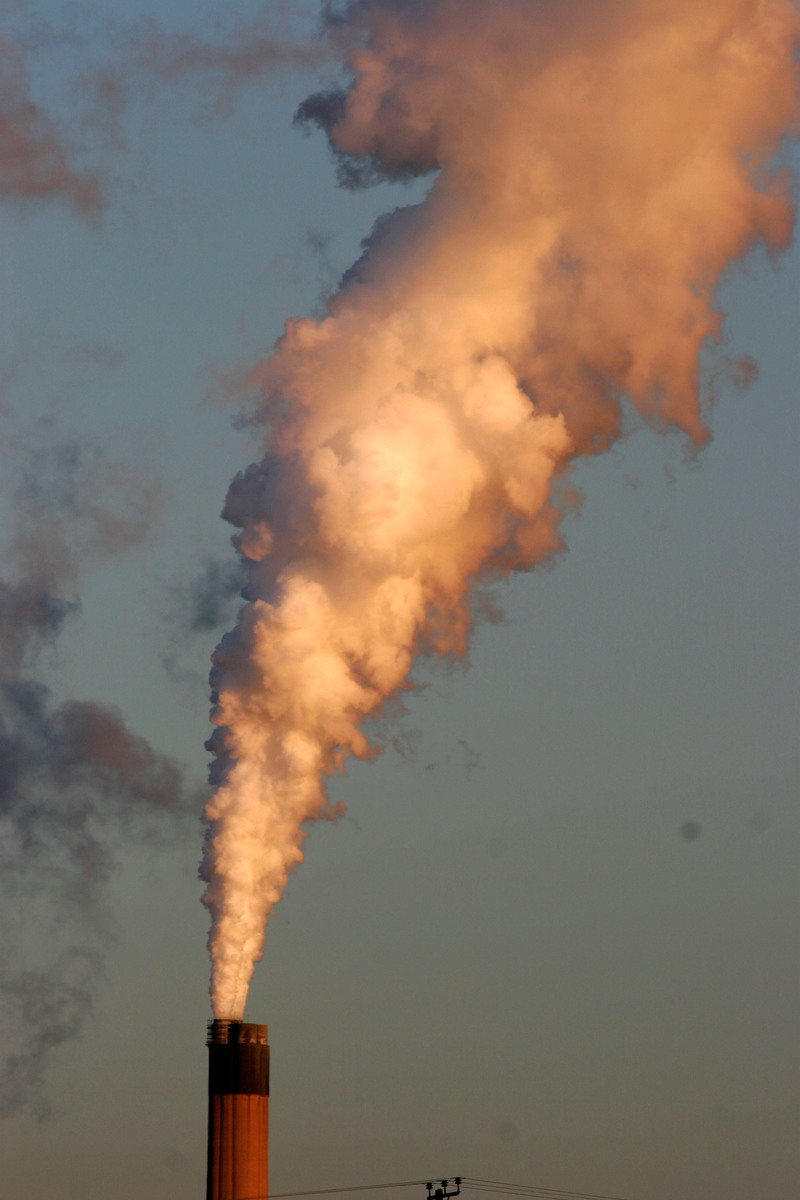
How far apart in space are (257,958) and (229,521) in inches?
772

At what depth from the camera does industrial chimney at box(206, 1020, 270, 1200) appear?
19588 cm

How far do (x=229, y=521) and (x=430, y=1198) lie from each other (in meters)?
31.7

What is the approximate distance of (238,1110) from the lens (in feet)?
645

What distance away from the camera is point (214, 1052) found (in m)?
198

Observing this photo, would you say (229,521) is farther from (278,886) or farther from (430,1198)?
(430,1198)

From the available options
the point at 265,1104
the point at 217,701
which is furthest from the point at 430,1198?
the point at 217,701

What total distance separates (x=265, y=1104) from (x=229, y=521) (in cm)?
2609

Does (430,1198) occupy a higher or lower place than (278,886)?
lower

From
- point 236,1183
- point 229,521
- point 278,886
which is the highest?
point 229,521

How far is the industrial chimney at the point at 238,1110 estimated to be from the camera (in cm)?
19588

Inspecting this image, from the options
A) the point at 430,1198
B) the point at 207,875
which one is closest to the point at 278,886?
the point at 207,875

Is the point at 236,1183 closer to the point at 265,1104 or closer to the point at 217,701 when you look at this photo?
the point at 265,1104

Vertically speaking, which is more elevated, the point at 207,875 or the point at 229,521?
the point at 229,521

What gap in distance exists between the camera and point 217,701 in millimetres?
197750
